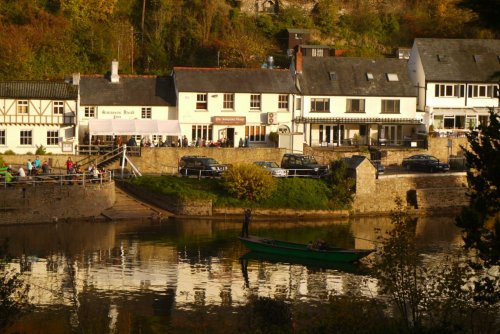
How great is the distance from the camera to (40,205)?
56.8 meters

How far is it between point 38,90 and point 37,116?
5.32 feet

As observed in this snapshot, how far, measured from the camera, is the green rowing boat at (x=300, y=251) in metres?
49.2

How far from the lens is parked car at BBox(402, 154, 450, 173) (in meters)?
68.9

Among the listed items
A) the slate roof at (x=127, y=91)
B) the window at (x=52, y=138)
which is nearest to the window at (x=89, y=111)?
the slate roof at (x=127, y=91)

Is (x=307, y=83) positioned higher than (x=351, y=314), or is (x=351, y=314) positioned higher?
(x=307, y=83)

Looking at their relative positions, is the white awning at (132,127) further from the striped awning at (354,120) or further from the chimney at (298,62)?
the chimney at (298,62)

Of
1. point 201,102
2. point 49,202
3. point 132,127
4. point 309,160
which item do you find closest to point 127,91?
point 132,127

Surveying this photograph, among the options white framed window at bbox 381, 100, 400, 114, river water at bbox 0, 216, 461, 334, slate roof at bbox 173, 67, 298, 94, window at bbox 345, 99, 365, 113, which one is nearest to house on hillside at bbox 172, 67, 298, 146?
slate roof at bbox 173, 67, 298, 94

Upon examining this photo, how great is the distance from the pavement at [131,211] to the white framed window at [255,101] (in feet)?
49.5

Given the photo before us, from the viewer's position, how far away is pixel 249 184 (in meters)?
61.8

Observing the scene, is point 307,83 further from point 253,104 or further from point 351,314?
point 351,314

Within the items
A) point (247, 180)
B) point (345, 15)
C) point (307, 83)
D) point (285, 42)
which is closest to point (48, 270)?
point (247, 180)

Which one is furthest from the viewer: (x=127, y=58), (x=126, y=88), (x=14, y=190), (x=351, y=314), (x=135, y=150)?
(x=127, y=58)

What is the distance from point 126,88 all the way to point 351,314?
4614cm
